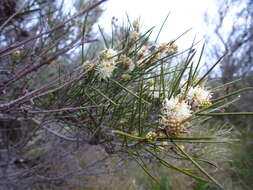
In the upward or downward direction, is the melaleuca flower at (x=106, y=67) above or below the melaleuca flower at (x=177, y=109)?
above

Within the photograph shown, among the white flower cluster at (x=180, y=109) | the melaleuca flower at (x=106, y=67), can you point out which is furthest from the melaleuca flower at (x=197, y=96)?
the melaleuca flower at (x=106, y=67)

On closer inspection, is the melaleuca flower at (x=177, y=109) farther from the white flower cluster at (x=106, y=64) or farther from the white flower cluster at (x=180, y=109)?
the white flower cluster at (x=106, y=64)

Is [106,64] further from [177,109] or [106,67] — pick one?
[177,109]

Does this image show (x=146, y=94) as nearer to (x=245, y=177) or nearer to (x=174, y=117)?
(x=174, y=117)

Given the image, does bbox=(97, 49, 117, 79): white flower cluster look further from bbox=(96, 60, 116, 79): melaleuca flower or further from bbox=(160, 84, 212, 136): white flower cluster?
bbox=(160, 84, 212, 136): white flower cluster

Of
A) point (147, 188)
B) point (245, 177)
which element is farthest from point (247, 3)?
point (147, 188)

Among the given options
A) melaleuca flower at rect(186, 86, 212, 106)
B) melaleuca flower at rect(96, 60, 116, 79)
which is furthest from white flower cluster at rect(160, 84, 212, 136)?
melaleuca flower at rect(96, 60, 116, 79)

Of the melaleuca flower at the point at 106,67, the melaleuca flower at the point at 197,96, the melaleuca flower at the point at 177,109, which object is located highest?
the melaleuca flower at the point at 106,67
